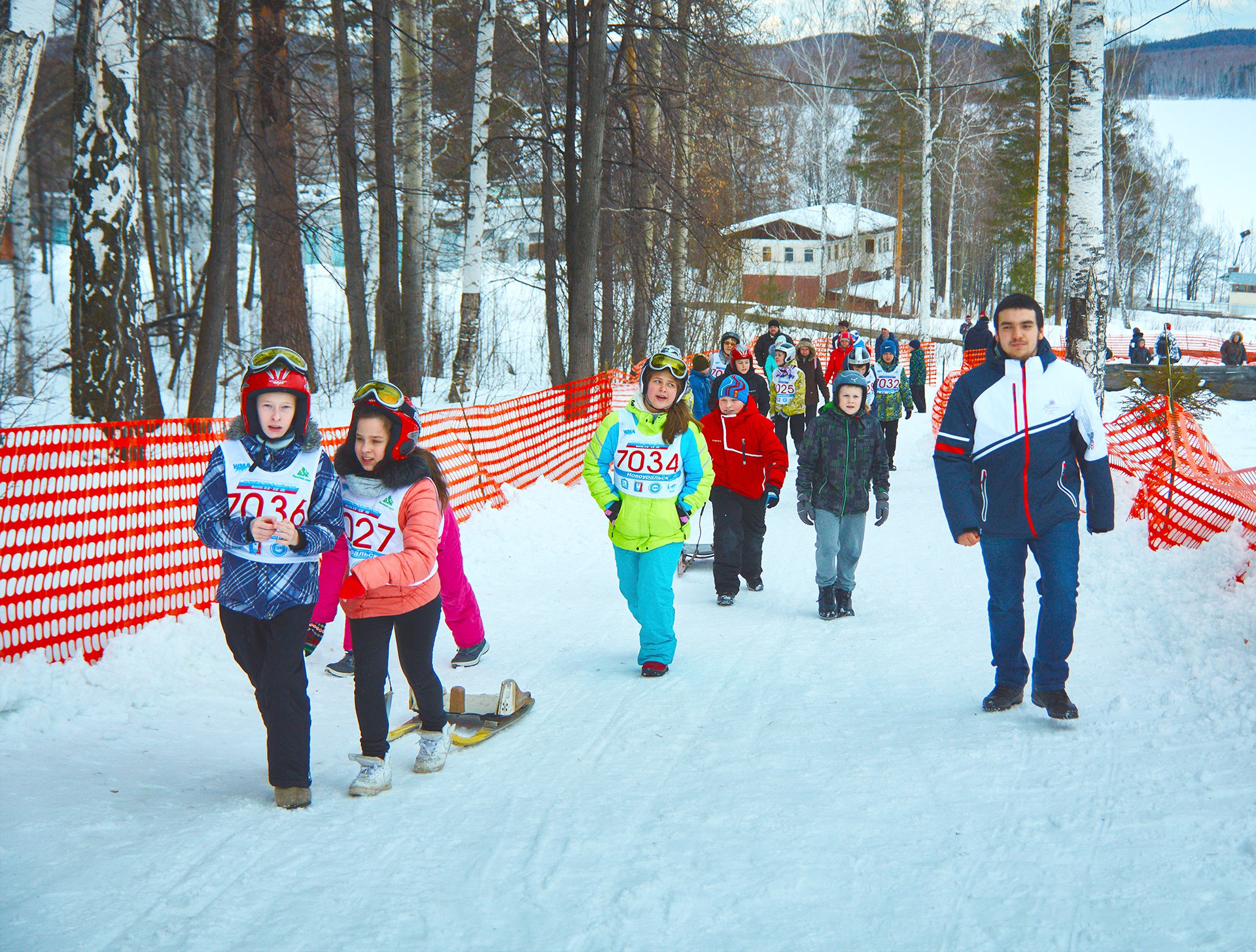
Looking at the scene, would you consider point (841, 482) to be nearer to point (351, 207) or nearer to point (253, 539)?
point (253, 539)

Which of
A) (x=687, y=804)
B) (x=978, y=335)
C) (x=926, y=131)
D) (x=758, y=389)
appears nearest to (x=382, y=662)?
(x=687, y=804)

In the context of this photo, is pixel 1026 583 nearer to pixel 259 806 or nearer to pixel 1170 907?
pixel 1170 907

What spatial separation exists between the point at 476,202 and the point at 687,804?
14.0 meters

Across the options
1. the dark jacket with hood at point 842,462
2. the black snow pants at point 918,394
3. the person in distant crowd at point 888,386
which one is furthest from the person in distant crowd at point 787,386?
the black snow pants at point 918,394

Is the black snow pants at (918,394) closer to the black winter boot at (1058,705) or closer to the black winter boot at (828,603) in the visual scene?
the black winter boot at (828,603)

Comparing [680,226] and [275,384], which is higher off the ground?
[680,226]

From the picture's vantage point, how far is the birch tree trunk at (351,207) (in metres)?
13.3

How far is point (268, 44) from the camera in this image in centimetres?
1153

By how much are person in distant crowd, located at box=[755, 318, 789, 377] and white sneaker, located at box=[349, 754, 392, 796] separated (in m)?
9.72

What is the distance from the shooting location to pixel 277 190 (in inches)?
516

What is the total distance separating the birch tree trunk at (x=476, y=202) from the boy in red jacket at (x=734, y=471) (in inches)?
354

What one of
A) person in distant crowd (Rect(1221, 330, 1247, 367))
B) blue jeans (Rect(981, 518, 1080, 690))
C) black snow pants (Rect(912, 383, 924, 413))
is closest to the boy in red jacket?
blue jeans (Rect(981, 518, 1080, 690))

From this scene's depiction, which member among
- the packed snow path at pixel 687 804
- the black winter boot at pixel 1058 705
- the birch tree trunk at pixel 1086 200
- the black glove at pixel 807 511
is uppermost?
the birch tree trunk at pixel 1086 200

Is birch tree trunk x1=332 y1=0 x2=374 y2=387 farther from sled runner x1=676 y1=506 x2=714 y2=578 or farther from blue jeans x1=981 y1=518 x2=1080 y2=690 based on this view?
blue jeans x1=981 y1=518 x2=1080 y2=690
